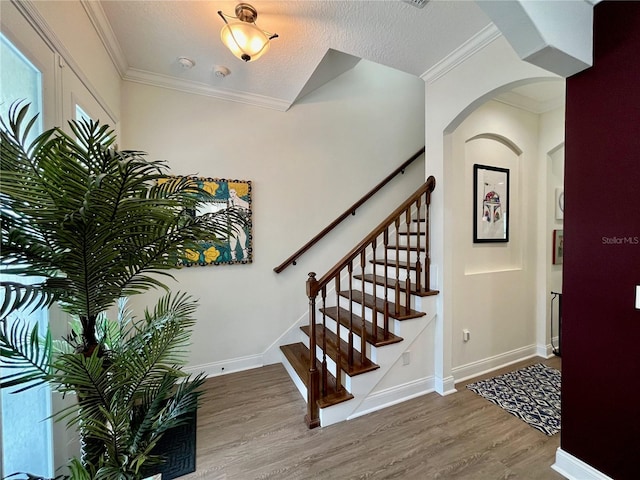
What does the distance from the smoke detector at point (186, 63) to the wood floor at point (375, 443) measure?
2922 mm

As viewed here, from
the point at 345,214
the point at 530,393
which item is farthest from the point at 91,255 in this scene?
the point at 530,393

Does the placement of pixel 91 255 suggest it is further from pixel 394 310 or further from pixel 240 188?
pixel 394 310

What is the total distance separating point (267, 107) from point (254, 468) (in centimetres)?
314

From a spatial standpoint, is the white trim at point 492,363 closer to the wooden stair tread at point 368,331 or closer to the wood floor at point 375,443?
the wood floor at point 375,443

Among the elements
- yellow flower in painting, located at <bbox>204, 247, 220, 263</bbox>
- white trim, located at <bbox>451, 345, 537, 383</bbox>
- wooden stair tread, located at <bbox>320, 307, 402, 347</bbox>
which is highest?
yellow flower in painting, located at <bbox>204, 247, 220, 263</bbox>

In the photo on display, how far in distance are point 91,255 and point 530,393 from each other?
3.33 metres

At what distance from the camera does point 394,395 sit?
2.28 meters

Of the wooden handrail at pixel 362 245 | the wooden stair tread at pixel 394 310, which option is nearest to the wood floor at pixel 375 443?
the wooden stair tread at pixel 394 310

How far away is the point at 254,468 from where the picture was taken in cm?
166

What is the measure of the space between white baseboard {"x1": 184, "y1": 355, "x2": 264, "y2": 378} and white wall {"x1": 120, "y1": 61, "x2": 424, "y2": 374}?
0.03 feet

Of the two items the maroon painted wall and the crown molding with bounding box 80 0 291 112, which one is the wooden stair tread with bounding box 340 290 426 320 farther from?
the crown molding with bounding box 80 0 291 112

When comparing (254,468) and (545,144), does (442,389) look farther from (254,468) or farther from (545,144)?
(545,144)

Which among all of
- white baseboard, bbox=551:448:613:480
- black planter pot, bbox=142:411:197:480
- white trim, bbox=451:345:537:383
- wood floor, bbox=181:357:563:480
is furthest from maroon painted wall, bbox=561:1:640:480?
black planter pot, bbox=142:411:197:480

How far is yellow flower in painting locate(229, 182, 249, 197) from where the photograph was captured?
109 inches
